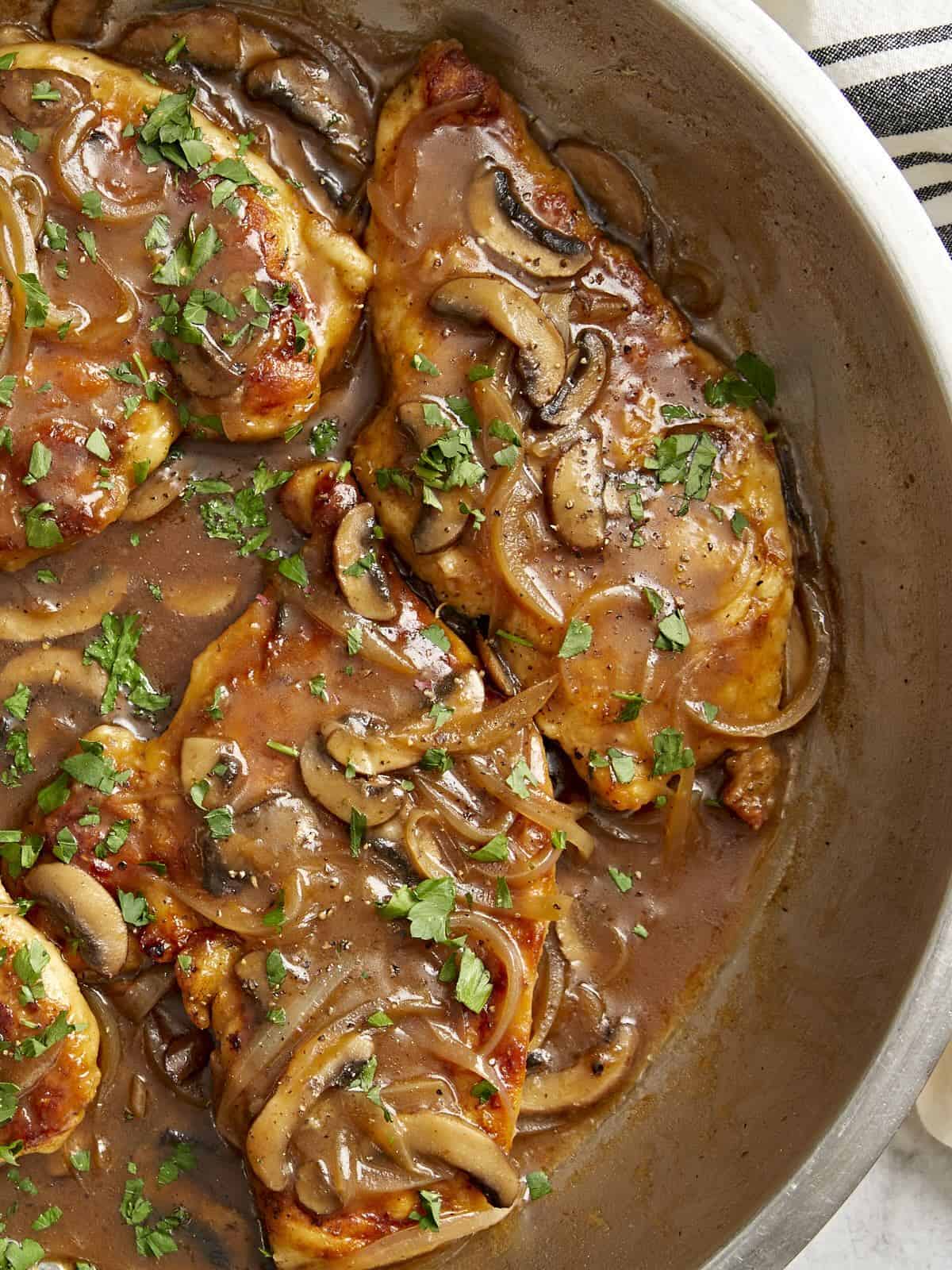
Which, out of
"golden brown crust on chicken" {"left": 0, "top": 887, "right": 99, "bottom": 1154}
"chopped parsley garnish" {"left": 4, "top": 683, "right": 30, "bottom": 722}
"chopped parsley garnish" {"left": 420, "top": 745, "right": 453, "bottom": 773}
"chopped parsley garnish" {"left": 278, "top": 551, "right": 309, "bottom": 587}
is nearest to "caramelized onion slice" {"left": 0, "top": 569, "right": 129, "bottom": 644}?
"chopped parsley garnish" {"left": 4, "top": 683, "right": 30, "bottom": 722}

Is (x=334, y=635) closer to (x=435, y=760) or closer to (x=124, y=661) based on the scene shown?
(x=435, y=760)

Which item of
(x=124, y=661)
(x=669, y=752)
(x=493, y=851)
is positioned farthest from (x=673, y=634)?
(x=124, y=661)

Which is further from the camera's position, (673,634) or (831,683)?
(831,683)

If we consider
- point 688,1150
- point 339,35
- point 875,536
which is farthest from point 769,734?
point 339,35

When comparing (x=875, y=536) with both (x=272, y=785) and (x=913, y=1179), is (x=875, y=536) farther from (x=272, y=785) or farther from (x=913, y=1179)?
(x=913, y=1179)

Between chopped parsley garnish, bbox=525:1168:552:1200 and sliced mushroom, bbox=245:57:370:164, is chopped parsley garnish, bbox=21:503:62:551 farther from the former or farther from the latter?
chopped parsley garnish, bbox=525:1168:552:1200

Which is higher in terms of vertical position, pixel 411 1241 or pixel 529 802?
pixel 529 802
